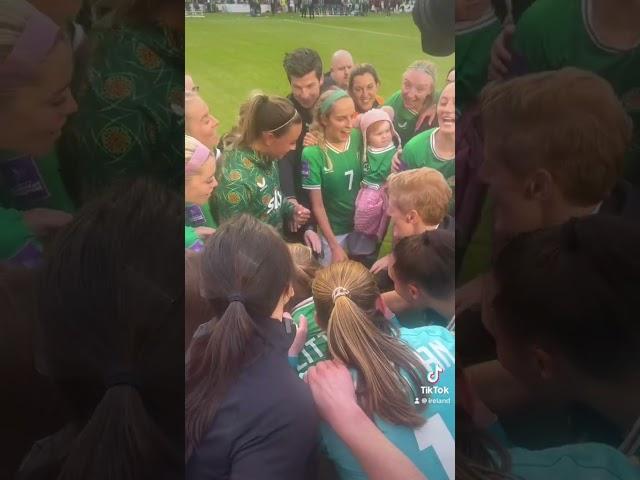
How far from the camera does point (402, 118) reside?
298cm

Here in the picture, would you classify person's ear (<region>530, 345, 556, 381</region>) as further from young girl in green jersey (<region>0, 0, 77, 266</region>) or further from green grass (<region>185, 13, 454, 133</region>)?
young girl in green jersey (<region>0, 0, 77, 266</region>)

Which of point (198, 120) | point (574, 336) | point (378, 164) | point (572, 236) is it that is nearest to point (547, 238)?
point (572, 236)

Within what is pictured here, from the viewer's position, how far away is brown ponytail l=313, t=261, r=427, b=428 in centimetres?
293

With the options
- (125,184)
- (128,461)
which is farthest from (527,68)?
(128,461)

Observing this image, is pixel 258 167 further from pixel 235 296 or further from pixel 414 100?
pixel 414 100

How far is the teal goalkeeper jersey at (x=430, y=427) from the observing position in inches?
115

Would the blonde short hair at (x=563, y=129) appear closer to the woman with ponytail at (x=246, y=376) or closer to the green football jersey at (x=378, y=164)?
the green football jersey at (x=378, y=164)

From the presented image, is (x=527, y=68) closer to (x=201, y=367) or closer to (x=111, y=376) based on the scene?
(x=201, y=367)

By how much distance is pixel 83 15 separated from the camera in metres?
2.93

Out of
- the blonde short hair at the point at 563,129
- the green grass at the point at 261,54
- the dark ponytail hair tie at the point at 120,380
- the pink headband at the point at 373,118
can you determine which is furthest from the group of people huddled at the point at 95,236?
the blonde short hair at the point at 563,129

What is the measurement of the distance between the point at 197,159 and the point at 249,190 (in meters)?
0.26

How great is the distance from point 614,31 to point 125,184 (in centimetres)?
225

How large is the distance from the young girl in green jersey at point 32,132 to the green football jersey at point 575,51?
2.01 meters

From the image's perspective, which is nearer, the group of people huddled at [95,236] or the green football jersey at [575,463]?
the group of people huddled at [95,236]
